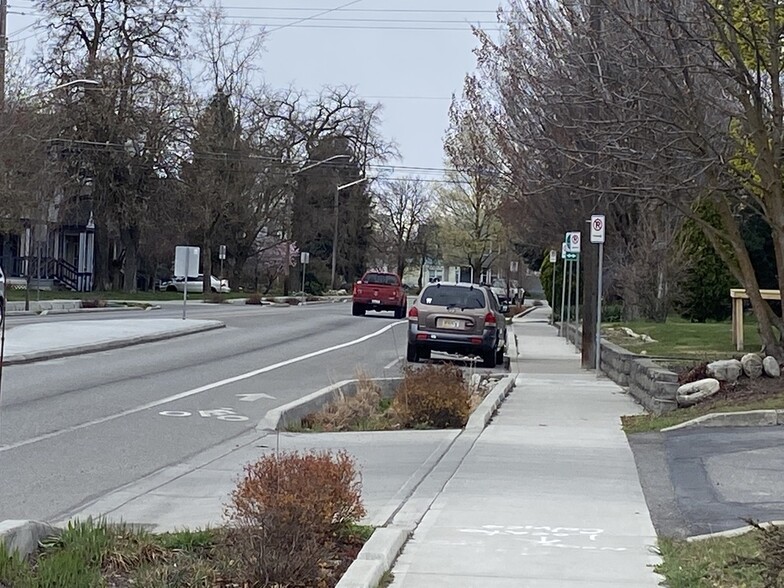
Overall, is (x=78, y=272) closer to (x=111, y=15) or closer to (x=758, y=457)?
(x=111, y=15)

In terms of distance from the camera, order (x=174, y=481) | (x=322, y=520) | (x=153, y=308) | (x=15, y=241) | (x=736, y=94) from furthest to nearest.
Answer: (x=15, y=241), (x=153, y=308), (x=736, y=94), (x=174, y=481), (x=322, y=520)

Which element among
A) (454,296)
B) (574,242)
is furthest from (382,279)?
(454,296)

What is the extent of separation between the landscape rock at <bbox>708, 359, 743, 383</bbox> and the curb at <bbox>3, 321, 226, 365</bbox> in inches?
457

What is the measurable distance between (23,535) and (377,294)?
40.5 metres

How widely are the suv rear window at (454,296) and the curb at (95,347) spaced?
669cm

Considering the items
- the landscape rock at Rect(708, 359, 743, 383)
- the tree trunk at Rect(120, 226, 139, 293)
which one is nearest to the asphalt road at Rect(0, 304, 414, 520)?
the landscape rock at Rect(708, 359, 743, 383)

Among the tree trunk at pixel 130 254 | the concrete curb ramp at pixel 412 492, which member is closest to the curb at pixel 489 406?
the concrete curb ramp at pixel 412 492

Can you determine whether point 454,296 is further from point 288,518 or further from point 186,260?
point 288,518

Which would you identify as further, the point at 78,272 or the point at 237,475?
the point at 78,272

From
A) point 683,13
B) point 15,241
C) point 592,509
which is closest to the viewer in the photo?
point 592,509

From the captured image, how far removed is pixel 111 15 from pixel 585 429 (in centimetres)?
4637

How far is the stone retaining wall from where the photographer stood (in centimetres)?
1489

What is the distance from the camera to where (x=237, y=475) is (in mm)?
10727

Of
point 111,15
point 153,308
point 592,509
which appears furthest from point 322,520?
point 111,15
